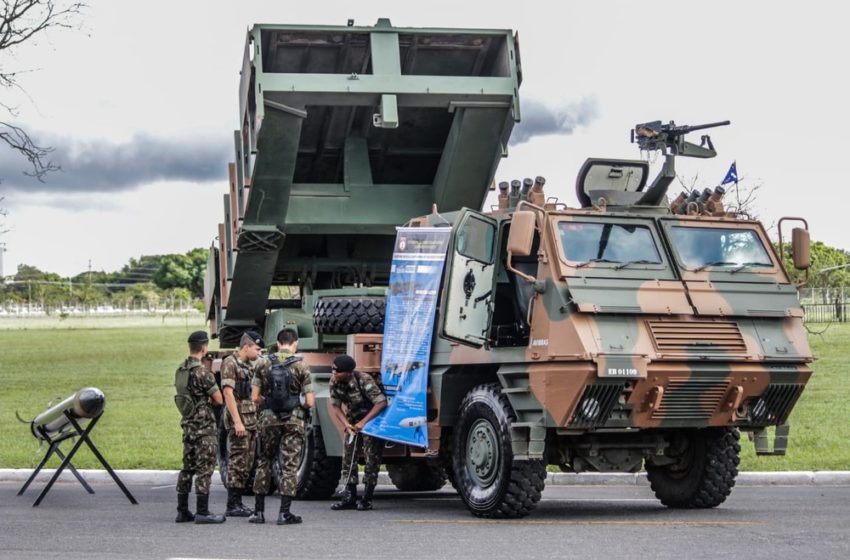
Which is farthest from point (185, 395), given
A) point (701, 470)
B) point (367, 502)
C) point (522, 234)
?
point (701, 470)

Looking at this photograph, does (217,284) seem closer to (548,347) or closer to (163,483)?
(163,483)

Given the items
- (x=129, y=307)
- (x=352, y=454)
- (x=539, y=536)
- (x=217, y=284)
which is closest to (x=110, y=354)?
(x=217, y=284)

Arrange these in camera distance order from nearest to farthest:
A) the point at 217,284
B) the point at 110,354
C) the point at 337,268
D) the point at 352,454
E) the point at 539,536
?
the point at 539,536, the point at 352,454, the point at 337,268, the point at 217,284, the point at 110,354

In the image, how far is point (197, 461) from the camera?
1184 cm

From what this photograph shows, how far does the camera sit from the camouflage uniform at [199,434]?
38.9 ft

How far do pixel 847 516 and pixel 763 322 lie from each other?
173cm

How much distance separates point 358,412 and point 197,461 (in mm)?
2006

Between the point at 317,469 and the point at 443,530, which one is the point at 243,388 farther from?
the point at 443,530

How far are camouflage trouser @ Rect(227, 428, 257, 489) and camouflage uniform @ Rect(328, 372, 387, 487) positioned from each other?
1217 millimetres

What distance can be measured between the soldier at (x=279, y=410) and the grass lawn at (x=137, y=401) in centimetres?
393

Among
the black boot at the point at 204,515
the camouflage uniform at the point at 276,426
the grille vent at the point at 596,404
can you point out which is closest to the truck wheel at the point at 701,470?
the grille vent at the point at 596,404

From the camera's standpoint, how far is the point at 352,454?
13.3 meters

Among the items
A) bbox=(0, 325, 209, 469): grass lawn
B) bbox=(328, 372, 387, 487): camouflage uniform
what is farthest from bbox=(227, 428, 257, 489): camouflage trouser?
bbox=(0, 325, 209, 469): grass lawn

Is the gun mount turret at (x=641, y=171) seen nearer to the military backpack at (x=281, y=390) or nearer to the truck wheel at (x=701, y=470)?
the truck wheel at (x=701, y=470)
